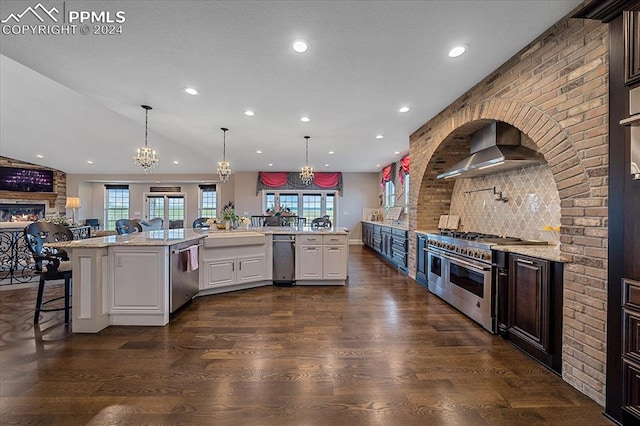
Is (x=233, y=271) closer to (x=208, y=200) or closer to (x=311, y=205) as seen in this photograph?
(x=311, y=205)

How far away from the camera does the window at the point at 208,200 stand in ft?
34.4

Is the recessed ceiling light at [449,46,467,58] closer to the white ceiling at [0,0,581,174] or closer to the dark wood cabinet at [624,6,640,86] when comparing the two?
the white ceiling at [0,0,581,174]

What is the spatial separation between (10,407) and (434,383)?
2804 mm

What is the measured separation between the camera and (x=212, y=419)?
5.24 feet

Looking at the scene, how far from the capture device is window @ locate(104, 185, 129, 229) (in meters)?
10.6

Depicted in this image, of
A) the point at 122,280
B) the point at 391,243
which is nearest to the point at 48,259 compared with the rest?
the point at 122,280

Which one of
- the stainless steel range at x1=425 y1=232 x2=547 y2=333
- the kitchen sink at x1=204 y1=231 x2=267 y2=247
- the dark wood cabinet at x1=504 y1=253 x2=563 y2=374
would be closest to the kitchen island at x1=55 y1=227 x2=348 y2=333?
the kitchen sink at x1=204 y1=231 x2=267 y2=247

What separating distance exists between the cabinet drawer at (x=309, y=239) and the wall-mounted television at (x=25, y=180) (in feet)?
35.5

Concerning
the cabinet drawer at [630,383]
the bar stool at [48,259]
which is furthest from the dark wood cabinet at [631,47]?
the bar stool at [48,259]

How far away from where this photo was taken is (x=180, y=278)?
3240 mm

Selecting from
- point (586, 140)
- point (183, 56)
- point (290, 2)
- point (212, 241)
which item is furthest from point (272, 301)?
point (586, 140)

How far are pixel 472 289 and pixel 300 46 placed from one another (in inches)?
123

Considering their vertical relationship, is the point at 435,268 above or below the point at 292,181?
below

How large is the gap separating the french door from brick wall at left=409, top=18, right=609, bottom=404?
10.9 metres
